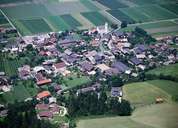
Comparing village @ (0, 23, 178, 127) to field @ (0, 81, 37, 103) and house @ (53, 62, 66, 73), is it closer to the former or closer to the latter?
house @ (53, 62, 66, 73)

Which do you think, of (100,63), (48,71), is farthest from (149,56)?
(48,71)

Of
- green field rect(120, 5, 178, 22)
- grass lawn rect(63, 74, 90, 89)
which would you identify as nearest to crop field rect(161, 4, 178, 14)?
green field rect(120, 5, 178, 22)

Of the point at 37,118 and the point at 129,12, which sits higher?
the point at 129,12

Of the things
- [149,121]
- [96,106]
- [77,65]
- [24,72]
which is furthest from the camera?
[77,65]

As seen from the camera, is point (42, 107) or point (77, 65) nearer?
point (42, 107)

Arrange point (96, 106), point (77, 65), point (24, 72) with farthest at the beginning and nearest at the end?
1. point (77, 65)
2. point (24, 72)
3. point (96, 106)

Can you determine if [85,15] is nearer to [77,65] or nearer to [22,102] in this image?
[77,65]

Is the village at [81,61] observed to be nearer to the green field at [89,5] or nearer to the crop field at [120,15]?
the crop field at [120,15]
